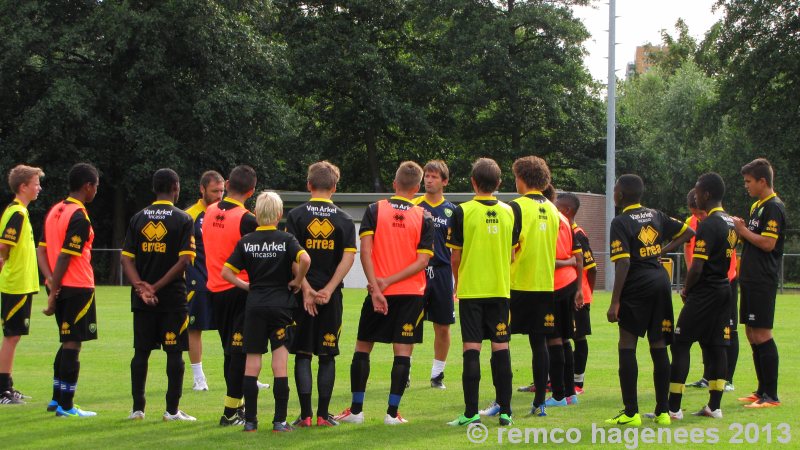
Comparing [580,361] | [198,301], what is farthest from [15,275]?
[580,361]

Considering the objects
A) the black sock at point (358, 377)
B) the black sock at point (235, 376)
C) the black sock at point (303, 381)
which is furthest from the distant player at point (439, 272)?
the black sock at point (235, 376)

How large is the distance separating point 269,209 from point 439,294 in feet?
10.4

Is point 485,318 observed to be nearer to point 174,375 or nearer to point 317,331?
point 317,331

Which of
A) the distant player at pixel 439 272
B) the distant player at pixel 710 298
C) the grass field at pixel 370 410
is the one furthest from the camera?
the distant player at pixel 439 272

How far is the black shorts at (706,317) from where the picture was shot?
9609 millimetres

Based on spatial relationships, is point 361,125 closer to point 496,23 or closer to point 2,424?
point 496,23

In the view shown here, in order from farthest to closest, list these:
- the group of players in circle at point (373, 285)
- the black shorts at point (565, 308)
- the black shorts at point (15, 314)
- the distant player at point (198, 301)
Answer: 1. the distant player at point (198, 301)
2. the black shorts at point (15, 314)
3. the black shorts at point (565, 308)
4. the group of players in circle at point (373, 285)

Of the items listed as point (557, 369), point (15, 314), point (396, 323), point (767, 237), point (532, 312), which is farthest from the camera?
point (15, 314)

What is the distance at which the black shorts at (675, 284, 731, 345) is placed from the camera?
961 cm

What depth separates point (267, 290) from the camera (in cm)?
870

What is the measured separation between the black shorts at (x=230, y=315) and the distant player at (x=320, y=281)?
1.63 ft

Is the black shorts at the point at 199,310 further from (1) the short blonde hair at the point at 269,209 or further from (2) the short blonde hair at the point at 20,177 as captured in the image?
(1) the short blonde hair at the point at 269,209

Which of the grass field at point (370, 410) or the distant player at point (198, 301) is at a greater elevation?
the distant player at point (198, 301)

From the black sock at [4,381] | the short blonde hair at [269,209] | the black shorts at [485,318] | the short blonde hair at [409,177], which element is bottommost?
the black sock at [4,381]
